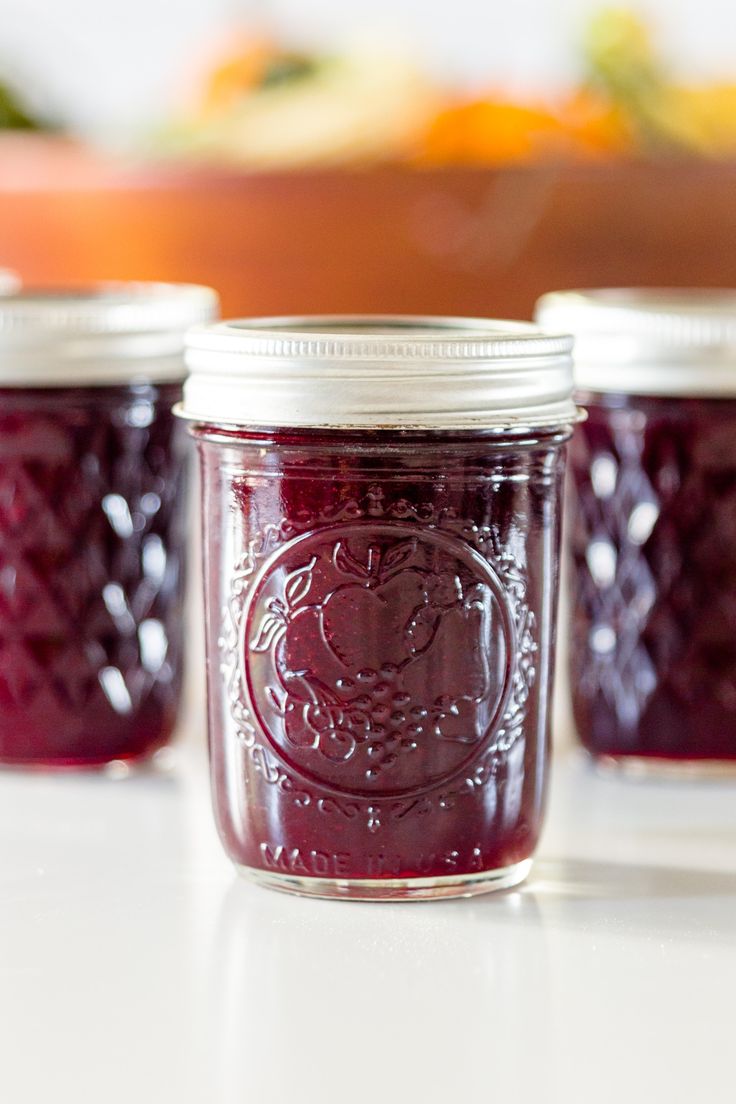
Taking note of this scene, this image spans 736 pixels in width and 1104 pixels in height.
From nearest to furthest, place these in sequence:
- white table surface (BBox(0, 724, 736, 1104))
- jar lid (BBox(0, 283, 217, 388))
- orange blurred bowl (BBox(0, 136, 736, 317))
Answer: white table surface (BBox(0, 724, 736, 1104)) < jar lid (BBox(0, 283, 217, 388)) < orange blurred bowl (BBox(0, 136, 736, 317))

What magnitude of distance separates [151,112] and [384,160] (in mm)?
474

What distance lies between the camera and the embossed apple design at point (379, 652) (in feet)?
2.43

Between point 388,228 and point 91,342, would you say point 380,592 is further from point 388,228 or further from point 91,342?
point 388,228

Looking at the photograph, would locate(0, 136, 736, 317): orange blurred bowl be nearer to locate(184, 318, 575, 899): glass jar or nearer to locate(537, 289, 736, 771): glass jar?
locate(537, 289, 736, 771): glass jar

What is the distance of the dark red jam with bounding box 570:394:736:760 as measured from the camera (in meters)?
0.97

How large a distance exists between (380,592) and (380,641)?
0.02 m

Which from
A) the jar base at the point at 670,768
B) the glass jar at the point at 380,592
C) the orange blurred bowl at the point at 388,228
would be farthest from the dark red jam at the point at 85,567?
the orange blurred bowl at the point at 388,228

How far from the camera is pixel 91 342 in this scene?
952 mm

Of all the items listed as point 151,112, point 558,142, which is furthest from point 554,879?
point 151,112

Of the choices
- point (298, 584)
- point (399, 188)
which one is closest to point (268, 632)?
point (298, 584)

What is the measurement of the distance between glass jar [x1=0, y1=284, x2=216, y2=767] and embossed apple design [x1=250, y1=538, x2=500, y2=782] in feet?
0.79

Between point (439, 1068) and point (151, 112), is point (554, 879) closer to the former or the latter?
point (439, 1068)

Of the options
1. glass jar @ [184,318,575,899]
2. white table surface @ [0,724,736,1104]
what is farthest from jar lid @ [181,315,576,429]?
white table surface @ [0,724,736,1104]

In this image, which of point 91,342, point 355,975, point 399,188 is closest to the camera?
point 355,975
